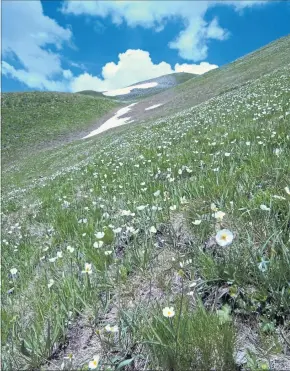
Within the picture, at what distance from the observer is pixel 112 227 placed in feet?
15.1

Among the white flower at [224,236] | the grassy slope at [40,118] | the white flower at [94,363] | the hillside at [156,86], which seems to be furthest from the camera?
the hillside at [156,86]

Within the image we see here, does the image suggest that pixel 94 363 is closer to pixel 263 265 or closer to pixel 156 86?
pixel 263 265

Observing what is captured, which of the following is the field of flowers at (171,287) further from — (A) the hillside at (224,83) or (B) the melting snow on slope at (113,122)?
(B) the melting snow on slope at (113,122)

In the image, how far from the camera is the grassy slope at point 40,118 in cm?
4812

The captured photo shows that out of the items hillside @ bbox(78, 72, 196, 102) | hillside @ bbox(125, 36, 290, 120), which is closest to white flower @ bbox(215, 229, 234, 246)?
hillside @ bbox(125, 36, 290, 120)

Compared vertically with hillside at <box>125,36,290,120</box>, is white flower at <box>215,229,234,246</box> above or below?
below

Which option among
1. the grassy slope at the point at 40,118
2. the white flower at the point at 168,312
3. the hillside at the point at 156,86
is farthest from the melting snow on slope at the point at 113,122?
the hillside at the point at 156,86

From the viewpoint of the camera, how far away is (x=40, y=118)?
5528cm

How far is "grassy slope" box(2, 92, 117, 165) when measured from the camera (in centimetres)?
4812

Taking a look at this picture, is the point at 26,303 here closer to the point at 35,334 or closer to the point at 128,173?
the point at 35,334

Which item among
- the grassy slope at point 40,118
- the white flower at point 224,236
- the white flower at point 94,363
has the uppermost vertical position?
the grassy slope at point 40,118

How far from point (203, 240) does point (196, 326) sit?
1407mm

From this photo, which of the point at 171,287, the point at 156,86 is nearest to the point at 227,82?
the point at 171,287

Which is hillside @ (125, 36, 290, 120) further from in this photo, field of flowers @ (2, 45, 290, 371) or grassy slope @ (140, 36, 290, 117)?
field of flowers @ (2, 45, 290, 371)
